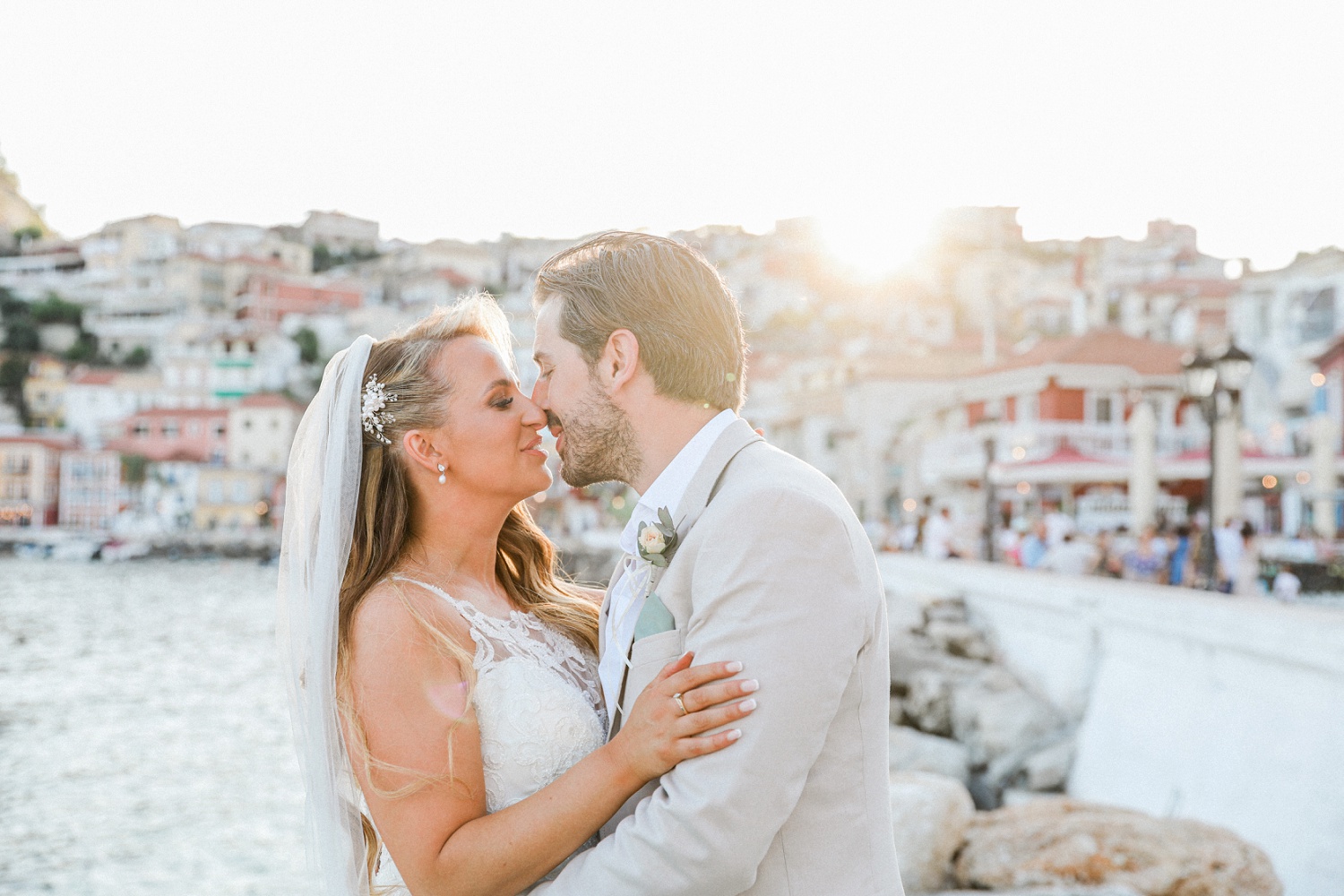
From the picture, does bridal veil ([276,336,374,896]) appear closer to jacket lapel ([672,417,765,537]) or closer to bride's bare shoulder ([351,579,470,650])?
bride's bare shoulder ([351,579,470,650])

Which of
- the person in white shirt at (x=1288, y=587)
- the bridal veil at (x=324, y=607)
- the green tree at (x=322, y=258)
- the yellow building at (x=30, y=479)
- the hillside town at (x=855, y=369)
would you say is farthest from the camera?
the green tree at (x=322, y=258)

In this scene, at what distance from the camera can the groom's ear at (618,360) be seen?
208 cm

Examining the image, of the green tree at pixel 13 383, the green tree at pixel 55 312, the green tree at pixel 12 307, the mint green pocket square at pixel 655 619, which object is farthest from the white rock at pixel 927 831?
the green tree at pixel 12 307

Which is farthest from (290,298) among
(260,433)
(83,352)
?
(260,433)

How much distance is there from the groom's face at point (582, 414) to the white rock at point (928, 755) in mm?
7339

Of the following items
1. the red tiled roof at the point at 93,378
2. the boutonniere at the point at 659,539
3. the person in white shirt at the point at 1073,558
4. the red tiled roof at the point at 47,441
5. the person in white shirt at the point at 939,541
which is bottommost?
the red tiled roof at the point at 47,441

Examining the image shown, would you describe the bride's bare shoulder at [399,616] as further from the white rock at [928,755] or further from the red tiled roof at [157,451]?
the red tiled roof at [157,451]

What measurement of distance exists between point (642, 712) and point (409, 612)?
68 cm

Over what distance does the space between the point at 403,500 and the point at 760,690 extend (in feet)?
3.97

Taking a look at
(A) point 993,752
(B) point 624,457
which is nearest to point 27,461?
(A) point 993,752

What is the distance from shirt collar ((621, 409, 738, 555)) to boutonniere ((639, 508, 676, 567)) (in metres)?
0.07

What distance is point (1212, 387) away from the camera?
10078 millimetres

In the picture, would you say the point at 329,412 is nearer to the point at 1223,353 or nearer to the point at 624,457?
the point at 624,457

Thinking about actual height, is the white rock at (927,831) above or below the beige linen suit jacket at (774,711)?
below
